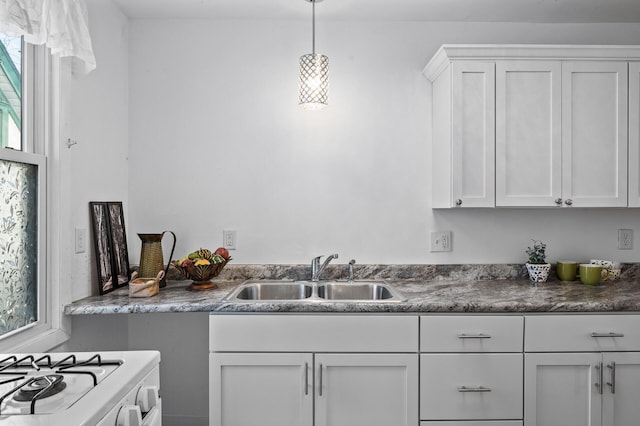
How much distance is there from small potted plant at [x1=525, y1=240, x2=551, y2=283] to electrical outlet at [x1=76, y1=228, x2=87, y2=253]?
2.36m

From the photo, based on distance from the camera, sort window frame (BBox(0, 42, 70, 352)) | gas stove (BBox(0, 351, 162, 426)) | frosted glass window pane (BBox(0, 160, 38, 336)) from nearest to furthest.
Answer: gas stove (BBox(0, 351, 162, 426)) < frosted glass window pane (BBox(0, 160, 38, 336)) < window frame (BBox(0, 42, 70, 352))

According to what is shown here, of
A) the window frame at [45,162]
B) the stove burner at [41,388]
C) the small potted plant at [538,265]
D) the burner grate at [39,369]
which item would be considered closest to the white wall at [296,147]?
the small potted plant at [538,265]

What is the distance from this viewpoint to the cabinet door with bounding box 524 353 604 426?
1881mm

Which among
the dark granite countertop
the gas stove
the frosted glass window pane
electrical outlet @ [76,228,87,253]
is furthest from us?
electrical outlet @ [76,228,87,253]

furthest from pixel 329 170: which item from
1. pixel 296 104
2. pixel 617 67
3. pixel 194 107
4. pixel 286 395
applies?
pixel 617 67

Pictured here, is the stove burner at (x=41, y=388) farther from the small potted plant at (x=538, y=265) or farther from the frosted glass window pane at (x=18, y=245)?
the small potted plant at (x=538, y=265)

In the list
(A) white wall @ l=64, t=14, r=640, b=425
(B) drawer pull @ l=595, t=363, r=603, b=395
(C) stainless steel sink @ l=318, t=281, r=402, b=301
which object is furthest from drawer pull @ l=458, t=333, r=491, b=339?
(A) white wall @ l=64, t=14, r=640, b=425

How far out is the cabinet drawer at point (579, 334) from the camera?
74.3 inches

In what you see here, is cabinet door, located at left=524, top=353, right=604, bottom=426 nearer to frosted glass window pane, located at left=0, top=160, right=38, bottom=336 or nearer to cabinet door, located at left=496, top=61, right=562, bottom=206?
cabinet door, located at left=496, top=61, right=562, bottom=206

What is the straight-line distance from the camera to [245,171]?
8.34 ft

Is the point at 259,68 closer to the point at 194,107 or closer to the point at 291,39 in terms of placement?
the point at 291,39

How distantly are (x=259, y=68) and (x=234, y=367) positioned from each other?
1.67m

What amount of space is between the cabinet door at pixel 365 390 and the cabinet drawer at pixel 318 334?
46 millimetres

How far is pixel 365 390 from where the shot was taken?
1.89m
